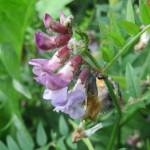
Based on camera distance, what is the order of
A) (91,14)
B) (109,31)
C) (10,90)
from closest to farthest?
(109,31), (10,90), (91,14)

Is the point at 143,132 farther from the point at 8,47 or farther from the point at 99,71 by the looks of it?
the point at 99,71

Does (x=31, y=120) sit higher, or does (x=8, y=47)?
(x=8, y=47)

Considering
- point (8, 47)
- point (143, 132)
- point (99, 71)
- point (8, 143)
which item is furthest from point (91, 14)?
point (99, 71)

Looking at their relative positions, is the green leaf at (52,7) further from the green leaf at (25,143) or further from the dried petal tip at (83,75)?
the dried petal tip at (83,75)

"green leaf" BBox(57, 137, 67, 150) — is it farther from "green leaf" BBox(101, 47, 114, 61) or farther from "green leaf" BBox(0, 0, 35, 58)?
"green leaf" BBox(0, 0, 35, 58)

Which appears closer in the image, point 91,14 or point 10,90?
point 10,90

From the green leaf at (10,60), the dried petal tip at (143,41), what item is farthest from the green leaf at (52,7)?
the dried petal tip at (143,41)

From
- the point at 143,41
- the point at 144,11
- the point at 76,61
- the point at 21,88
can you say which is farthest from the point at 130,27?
the point at 21,88

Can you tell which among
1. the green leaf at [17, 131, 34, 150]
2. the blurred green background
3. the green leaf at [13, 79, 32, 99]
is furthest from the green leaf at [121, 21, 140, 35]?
the green leaf at [13, 79, 32, 99]
